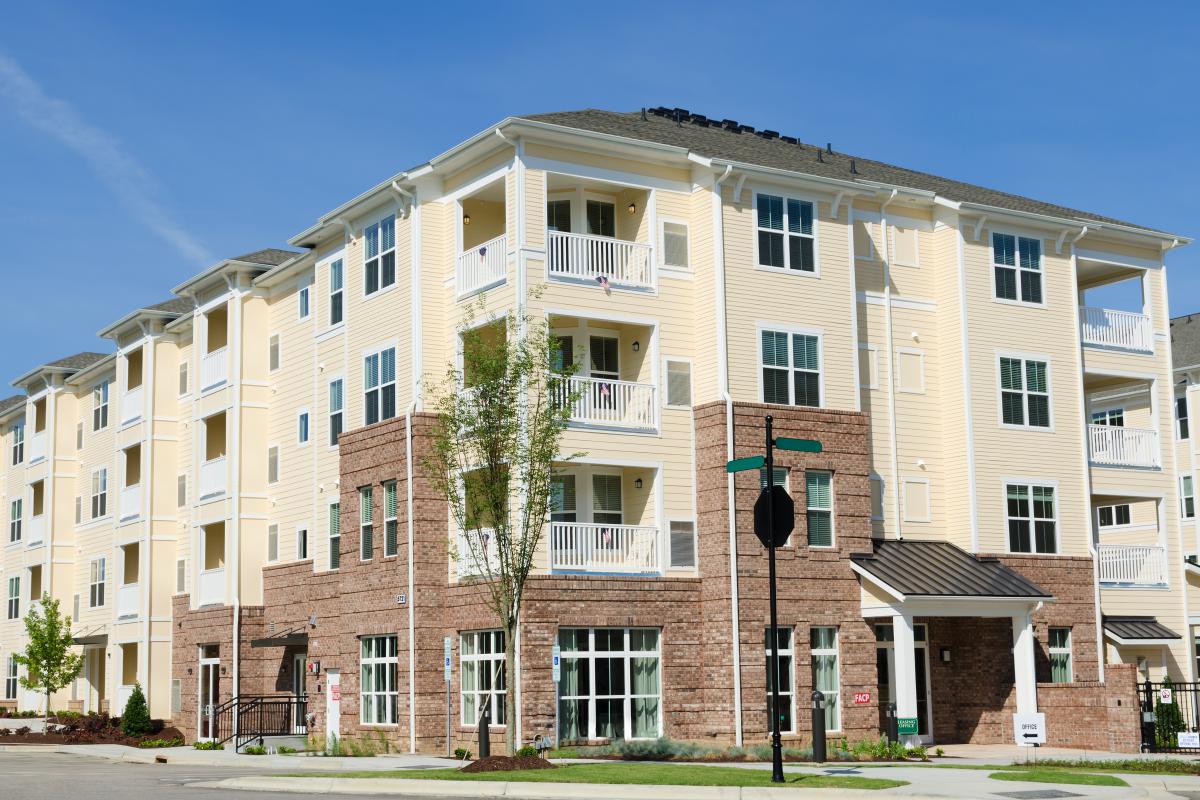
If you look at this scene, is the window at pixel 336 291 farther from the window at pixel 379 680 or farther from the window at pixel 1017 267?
the window at pixel 1017 267

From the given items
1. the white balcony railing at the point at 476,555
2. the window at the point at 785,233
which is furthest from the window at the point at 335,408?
the window at the point at 785,233

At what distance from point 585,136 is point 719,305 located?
192 inches

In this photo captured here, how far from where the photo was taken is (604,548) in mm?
32750

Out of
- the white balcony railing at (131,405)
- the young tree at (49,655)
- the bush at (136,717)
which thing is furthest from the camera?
the young tree at (49,655)

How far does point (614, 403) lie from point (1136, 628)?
52.7 ft

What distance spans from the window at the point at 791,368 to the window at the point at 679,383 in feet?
5.71

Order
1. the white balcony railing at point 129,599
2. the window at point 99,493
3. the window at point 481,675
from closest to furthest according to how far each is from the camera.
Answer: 1. the window at point 481,675
2. the white balcony railing at point 129,599
3. the window at point 99,493

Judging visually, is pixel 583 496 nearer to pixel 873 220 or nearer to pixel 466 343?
pixel 466 343

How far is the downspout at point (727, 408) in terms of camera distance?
32438 millimetres

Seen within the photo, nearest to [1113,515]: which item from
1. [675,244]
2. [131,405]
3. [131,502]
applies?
[675,244]

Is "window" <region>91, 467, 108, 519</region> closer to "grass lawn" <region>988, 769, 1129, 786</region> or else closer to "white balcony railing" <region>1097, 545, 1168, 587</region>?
"white balcony railing" <region>1097, 545, 1168, 587</region>

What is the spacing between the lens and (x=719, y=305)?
3416 centimetres

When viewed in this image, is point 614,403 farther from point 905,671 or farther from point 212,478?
point 212,478

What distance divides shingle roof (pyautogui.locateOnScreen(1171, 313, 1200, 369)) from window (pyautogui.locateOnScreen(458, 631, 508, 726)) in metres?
35.1
